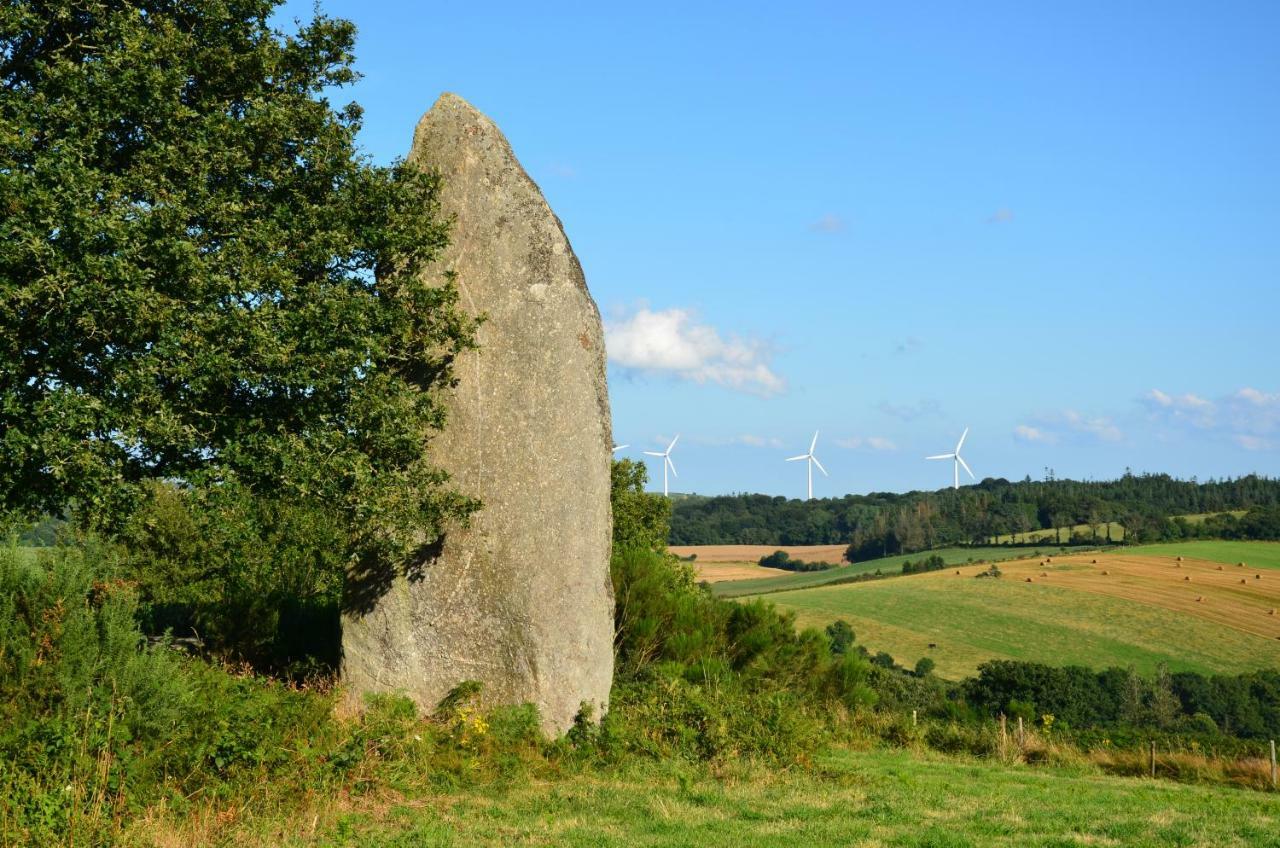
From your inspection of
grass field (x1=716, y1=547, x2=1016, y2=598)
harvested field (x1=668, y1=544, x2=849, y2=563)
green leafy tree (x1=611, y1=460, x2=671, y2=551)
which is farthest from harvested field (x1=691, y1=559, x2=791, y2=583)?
green leafy tree (x1=611, y1=460, x2=671, y2=551)

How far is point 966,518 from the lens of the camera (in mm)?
165250

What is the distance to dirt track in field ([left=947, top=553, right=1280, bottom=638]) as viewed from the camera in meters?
97.9

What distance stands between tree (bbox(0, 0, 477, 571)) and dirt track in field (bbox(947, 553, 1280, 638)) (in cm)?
9515

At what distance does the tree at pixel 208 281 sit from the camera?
44.5 feet

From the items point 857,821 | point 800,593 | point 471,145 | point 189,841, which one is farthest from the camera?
point 800,593

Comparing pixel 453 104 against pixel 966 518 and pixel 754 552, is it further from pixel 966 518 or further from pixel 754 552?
pixel 966 518

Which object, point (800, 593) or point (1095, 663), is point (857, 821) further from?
point (800, 593)

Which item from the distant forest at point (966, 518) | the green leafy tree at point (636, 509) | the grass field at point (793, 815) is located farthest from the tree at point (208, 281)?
the distant forest at point (966, 518)

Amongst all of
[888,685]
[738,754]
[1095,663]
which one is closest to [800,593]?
[1095,663]

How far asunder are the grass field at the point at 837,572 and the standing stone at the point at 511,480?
94.2 metres

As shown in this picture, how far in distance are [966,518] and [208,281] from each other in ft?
528

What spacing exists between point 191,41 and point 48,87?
1907mm

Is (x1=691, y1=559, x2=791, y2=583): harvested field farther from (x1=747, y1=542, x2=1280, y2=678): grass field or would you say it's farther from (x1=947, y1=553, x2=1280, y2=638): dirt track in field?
(x1=947, y1=553, x2=1280, y2=638): dirt track in field

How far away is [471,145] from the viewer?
56.9ft
